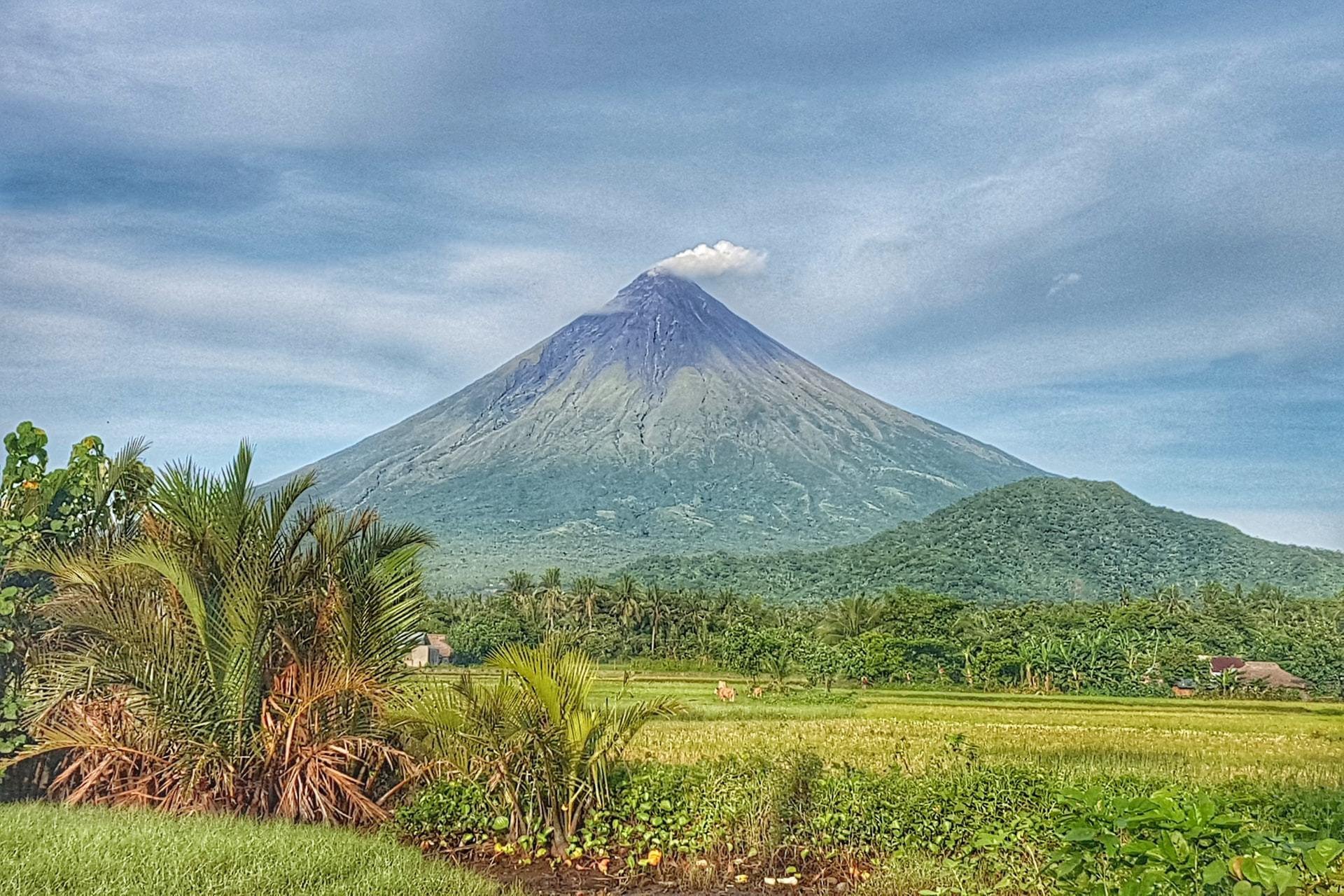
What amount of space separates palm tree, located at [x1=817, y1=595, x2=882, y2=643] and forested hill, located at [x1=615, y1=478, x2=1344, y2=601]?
3832 centimetres

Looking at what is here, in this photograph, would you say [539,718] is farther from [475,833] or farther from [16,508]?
[16,508]

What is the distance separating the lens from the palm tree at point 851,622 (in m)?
49.2

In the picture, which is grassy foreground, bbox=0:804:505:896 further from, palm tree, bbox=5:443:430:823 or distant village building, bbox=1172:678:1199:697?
distant village building, bbox=1172:678:1199:697

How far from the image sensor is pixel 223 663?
23.8 ft

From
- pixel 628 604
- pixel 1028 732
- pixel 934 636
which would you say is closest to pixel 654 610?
pixel 628 604

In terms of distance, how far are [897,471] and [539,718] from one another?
152527 millimetres

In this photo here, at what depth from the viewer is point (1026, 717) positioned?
25.9 metres

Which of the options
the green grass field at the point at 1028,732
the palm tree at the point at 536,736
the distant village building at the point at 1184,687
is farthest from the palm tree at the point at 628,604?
the palm tree at the point at 536,736

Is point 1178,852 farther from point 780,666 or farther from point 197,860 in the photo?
point 780,666

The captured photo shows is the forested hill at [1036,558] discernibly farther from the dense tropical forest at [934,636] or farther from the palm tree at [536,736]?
the palm tree at [536,736]

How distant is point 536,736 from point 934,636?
41314mm

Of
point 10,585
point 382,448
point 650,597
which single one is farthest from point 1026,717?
point 382,448

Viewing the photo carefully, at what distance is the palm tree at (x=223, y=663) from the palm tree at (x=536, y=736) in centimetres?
66

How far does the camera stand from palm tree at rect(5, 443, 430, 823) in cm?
705
